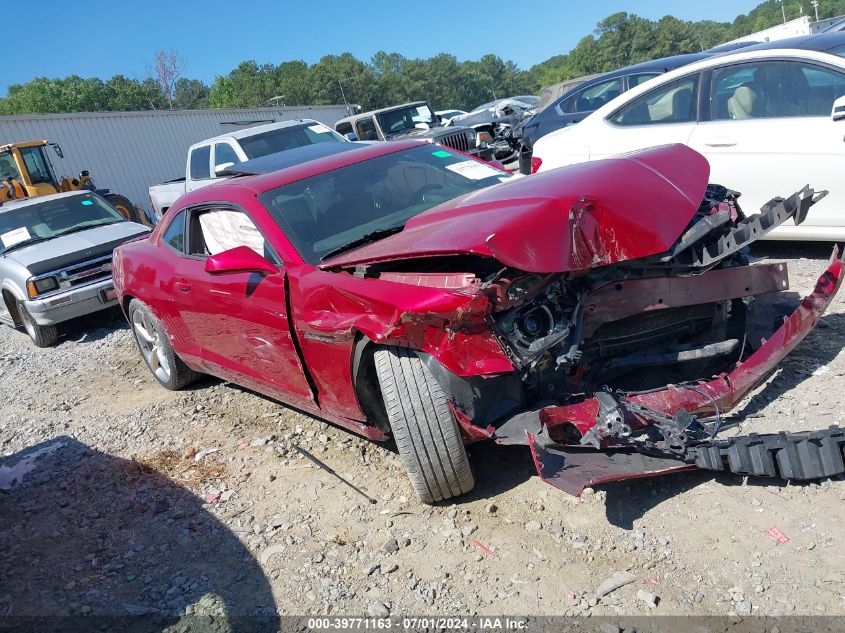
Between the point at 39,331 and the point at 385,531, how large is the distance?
6.62 metres

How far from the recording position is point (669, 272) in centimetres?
296

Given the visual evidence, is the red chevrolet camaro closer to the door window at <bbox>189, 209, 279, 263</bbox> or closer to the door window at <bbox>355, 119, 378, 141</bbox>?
the door window at <bbox>189, 209, 279, 263</bbox>

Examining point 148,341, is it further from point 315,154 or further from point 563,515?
point 563,515

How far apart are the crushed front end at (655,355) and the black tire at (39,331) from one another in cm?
702

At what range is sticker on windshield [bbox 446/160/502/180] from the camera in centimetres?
434

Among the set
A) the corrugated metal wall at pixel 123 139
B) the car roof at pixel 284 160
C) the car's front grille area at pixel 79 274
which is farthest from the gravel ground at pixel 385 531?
the corrugated metal wall at pixel 123 139

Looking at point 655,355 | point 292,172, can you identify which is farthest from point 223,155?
point 655,355

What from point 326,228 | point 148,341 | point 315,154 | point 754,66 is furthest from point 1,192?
point 754,66

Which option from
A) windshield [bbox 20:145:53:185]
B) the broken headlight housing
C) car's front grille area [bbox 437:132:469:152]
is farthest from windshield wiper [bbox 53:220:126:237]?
windshield [bbox 20:145:53:185]

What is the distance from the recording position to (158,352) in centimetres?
553

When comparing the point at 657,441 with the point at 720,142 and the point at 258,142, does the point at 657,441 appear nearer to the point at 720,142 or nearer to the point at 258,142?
the point at 720,142

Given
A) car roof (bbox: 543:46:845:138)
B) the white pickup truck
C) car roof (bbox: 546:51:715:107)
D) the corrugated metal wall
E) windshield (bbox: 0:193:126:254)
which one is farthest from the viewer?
the corrugated metal wall

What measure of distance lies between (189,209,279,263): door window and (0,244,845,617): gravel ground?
48.0 inches

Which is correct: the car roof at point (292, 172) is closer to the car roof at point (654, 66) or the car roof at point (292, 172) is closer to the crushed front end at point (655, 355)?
the crushed front end at point (655, 355)
